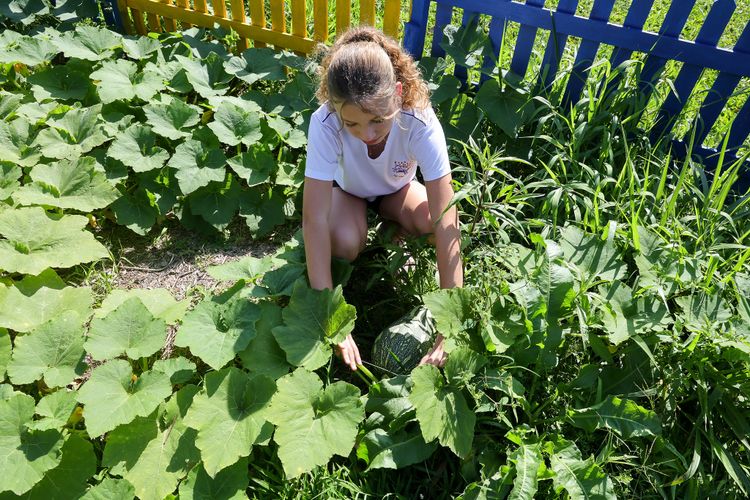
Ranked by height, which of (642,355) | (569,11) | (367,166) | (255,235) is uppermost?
(569,11)

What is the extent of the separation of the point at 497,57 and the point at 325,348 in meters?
2.11

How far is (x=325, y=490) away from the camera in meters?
2.04

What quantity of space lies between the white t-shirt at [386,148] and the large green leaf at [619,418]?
1.04 m

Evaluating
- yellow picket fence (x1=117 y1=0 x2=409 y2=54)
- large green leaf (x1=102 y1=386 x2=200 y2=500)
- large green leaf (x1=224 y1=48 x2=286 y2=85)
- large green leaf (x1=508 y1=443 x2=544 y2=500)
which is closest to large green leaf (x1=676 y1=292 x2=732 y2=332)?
large green leaf (x1=508 y1=443 x2=544 y2=500)

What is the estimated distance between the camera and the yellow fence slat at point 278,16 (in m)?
3.82

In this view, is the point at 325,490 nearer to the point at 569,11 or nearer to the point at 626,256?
the point at 626,256

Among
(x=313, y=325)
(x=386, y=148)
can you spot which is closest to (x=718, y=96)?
(x=386, y=148)

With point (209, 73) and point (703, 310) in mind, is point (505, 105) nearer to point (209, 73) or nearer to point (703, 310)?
point (703, 310)

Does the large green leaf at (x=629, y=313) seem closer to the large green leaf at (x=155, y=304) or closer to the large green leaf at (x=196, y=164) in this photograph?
the large green leaf at (x=155, y=304)

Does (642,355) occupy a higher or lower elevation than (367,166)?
lower

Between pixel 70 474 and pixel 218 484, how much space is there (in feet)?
1.68

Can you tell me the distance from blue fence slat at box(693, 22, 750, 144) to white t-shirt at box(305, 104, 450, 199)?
51.6 inches

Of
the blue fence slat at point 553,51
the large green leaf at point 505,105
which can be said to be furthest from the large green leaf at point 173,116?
the blue fence slat at point 553,51

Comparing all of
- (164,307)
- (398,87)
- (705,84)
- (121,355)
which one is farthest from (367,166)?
(705,84)
